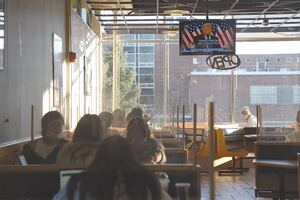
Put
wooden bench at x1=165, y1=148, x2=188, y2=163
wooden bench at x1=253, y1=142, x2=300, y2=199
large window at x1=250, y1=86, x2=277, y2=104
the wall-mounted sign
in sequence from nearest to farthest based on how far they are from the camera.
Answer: wooden bench at x1=165, y1=148, x2=188, y2=163, wooden bench at x1=253, y1=142, x2=300, y2=199, the wall-mounted sign, large window at x1=250, y1=86, x2=277, y2=104

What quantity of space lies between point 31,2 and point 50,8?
3.78 ft

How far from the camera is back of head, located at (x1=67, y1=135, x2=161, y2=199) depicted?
2406mm

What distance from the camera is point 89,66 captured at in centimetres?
1220

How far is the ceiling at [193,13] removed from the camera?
424 inches

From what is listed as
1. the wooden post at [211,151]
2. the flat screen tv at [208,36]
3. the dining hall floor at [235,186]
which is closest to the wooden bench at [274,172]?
the dining hall floor at [235,186]

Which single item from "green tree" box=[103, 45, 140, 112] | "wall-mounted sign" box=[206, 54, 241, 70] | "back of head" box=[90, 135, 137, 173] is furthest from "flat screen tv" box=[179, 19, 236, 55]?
"back of head" box=[90, 135, 137, 173]

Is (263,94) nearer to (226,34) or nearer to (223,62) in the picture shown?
(223,62)

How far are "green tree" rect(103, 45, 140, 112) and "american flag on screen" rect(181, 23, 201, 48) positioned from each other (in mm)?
4608

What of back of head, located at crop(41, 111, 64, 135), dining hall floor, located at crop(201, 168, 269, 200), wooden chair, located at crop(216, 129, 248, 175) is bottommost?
dining hall floor, located at crop(201, 168, 269, 200)

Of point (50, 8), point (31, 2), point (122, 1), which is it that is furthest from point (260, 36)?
point (31, 2)

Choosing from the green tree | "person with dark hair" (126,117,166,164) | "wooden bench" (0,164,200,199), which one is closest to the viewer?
"wooden bench" (0,164,200,199)

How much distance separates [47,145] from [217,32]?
623cm

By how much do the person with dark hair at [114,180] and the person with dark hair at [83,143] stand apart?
0.88 m

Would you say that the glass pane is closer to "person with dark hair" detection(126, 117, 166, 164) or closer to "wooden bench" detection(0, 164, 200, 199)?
"person with dark hair" detection(126, 117, 166, 164)
